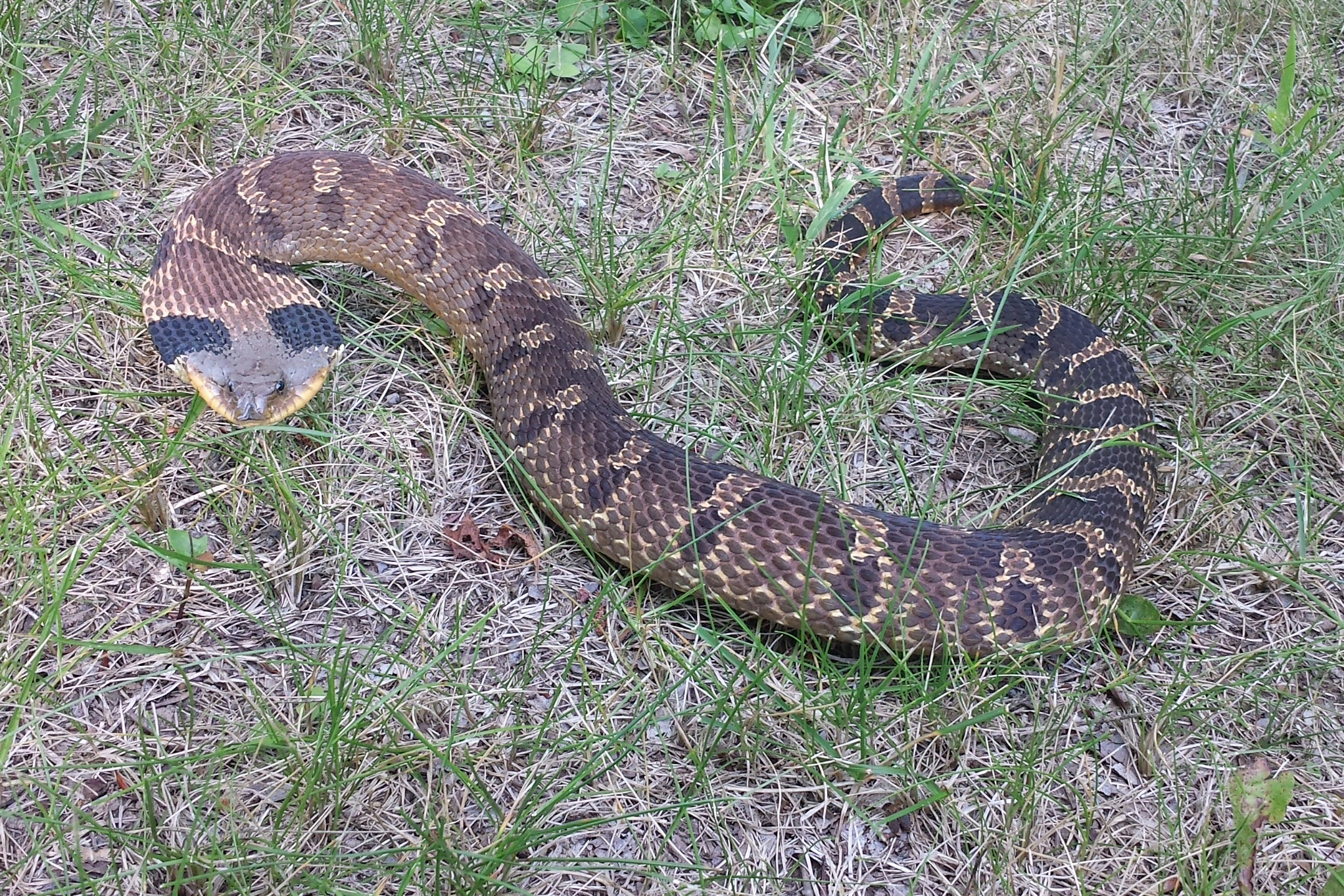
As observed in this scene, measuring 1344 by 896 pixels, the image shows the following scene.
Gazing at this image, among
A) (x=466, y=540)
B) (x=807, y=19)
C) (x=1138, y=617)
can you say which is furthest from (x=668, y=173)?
(x=1138, y=617)

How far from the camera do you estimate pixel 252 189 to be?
5.39 metres

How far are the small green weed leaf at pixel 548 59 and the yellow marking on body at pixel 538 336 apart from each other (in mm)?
1861

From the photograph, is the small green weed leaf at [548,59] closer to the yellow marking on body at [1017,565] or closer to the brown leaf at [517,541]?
the brown leaf at [517,541]

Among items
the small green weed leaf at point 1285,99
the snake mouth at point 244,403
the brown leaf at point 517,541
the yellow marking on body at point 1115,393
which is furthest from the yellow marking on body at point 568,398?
the small green weed leaf at point 1285,99

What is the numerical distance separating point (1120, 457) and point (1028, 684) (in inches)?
51.6

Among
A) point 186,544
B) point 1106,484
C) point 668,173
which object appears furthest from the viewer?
point 668,173

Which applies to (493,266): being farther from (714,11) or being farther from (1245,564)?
(1245,564)

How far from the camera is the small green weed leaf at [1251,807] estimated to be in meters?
3.68

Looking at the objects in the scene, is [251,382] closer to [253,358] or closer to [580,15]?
[253,358]

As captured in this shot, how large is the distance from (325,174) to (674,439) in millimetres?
2315

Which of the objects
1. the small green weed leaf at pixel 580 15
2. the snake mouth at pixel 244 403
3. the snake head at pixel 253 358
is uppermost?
the small green weed leaf at pixel 580 15

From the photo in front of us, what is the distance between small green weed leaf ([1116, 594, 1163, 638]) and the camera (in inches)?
179

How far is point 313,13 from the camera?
6.44m

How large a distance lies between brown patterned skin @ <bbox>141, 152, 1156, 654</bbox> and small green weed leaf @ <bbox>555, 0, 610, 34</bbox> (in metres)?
1.68
